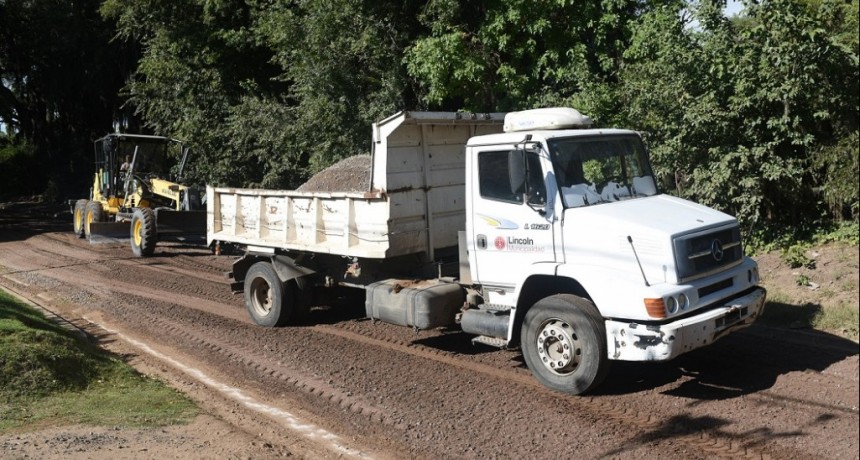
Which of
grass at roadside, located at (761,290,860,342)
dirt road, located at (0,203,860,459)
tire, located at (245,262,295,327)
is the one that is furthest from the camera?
tire, located at (245,262,295,327)

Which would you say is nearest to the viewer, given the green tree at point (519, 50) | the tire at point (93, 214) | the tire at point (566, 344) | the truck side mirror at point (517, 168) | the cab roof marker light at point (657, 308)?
the cab roof marker light at point (657, 308)

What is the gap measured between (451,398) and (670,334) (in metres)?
2.21

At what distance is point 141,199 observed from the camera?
826 inches

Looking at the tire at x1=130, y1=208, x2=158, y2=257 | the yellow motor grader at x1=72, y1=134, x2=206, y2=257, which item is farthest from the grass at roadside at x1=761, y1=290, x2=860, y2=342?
the tire at x1=130, y1=208, x2=158, y2=257

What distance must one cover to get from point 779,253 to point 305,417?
7855mm

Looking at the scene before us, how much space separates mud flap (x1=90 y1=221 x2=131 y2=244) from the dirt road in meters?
10.1

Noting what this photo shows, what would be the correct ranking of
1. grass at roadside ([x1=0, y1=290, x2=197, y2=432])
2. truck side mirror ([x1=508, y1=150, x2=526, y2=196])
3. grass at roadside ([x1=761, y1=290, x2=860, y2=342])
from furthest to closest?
grass at roadside ([x1=761, y1=290, x2=860, y2=342]) → truck side mirror ([x1=508, y1=150, x2=526, y2=196]) → grass at roadside ([x1=0, y1=290, x2=197, y2=432])

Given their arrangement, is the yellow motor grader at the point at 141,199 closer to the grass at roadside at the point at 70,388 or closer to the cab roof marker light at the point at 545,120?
the grass at roadside at the point at 70,388

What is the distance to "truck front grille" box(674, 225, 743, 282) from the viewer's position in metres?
6.95

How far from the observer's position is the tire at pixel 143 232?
62.1 feet

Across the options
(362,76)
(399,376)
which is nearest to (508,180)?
(399,376)

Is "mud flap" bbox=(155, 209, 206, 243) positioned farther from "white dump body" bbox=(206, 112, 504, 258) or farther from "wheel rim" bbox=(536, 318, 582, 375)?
"wheel rim" bbox=(536, 318, 582, 375)

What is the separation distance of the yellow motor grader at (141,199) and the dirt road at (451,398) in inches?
307

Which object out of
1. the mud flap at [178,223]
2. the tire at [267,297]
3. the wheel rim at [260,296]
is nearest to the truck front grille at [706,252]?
the tire at [267,297]
